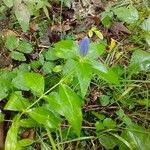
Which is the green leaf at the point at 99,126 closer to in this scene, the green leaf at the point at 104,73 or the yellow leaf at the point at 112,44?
the green leaf at the point at 104,73

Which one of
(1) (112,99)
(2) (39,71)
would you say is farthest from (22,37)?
(1) (112,99)

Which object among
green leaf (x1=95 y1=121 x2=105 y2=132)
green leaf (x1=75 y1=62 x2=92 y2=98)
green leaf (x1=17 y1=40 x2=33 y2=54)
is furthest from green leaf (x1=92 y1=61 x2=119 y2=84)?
green leaf (x1=17 y1=40 x2=33 y2=54)

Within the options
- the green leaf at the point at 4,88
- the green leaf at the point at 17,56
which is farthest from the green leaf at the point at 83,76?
the green leaf at the point at 17,56

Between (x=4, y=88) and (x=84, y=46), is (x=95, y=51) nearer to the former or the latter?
(x=84, y=46)

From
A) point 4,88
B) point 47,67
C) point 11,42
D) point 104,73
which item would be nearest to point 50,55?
point 47,67

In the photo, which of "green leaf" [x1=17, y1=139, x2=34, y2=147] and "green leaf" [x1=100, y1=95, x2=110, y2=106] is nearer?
"green leaf" [x1=17, y1=139, x2=34, y2=147]

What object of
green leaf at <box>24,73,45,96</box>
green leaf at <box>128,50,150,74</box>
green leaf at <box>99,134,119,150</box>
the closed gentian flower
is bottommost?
green leaf at <box>99,134,119,150</box>

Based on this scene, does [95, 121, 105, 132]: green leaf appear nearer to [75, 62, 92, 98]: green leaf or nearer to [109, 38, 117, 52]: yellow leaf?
[75, 62, 92, 98]: green leaf

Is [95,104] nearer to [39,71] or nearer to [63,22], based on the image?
[39,71]
